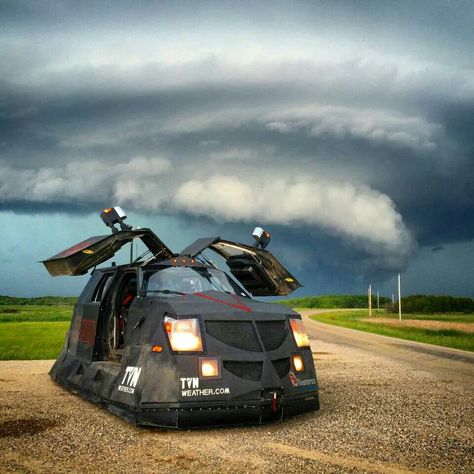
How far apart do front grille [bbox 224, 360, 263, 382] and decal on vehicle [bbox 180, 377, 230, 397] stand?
33 cm

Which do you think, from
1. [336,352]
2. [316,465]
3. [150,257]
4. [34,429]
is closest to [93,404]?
[34,429]

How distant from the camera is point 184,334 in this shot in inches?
274

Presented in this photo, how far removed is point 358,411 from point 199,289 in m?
2.87

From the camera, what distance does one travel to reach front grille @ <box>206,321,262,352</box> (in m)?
7.10

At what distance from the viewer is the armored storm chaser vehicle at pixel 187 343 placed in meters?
6.74

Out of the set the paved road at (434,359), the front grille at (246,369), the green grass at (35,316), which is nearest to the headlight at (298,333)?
the front grille at (246,369)

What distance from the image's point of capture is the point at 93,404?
28.9 feet

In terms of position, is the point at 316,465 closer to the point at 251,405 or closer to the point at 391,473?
the point at 391,473

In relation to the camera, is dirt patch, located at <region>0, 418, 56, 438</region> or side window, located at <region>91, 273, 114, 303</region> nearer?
dirt patch, located at <region>0, 418, 56, 438</region>

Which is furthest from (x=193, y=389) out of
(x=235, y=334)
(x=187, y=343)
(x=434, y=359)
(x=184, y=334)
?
(x=434, y=359)

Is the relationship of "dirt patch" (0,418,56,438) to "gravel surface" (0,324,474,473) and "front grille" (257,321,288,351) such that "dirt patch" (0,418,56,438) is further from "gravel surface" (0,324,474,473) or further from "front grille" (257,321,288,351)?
"front grille" (257,321,288,351)

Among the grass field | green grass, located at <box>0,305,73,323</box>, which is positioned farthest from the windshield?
green grass, located at <box>0,305,73,323</box>

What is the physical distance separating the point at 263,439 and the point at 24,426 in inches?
120

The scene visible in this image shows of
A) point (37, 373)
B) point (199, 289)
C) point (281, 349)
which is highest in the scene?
point (199, 289)
